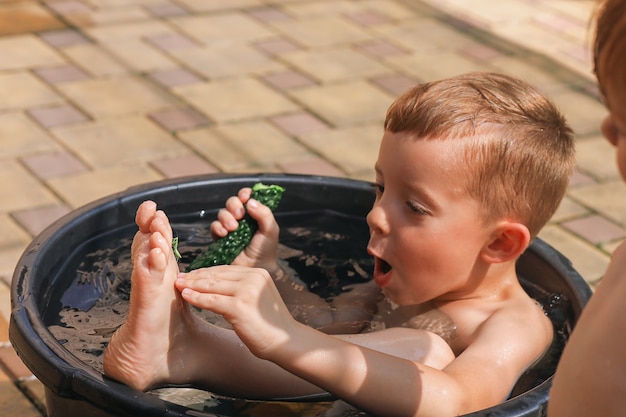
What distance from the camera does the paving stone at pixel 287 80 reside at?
3766 mm

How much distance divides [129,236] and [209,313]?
263 millimetres

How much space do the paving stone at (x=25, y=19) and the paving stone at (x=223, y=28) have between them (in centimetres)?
49

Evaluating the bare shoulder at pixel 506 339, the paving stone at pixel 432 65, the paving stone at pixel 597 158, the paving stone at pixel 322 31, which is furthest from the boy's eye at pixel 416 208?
the paving stone at pixel 322 31

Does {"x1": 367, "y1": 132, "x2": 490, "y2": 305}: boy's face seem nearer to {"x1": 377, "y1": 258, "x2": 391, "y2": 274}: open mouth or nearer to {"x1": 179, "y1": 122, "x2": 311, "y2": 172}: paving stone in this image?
{"x1": 377, "y1": 258, "x2": 391, "y2": 274}: open mouth

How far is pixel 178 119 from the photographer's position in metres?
3.46

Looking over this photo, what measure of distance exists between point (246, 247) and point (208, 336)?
0.43 metres

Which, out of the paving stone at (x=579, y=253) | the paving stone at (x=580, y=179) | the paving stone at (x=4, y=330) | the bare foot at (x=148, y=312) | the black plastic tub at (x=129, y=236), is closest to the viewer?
the black plastic tub at (x=129, y=236)

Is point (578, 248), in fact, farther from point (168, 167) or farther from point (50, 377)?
point (50, 377)

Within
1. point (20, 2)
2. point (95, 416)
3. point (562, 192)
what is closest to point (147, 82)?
point (20, 2)

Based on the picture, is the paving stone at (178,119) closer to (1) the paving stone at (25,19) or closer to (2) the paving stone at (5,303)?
(1) the paving stone at (25,19)

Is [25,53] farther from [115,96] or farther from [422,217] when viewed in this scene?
[422,217]

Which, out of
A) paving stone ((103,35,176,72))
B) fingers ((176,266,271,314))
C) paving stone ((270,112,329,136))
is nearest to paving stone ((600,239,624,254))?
paving stone ((270,112,329,136))

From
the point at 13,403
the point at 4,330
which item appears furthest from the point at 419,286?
the point at 4,330

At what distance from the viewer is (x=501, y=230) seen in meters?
1.98
